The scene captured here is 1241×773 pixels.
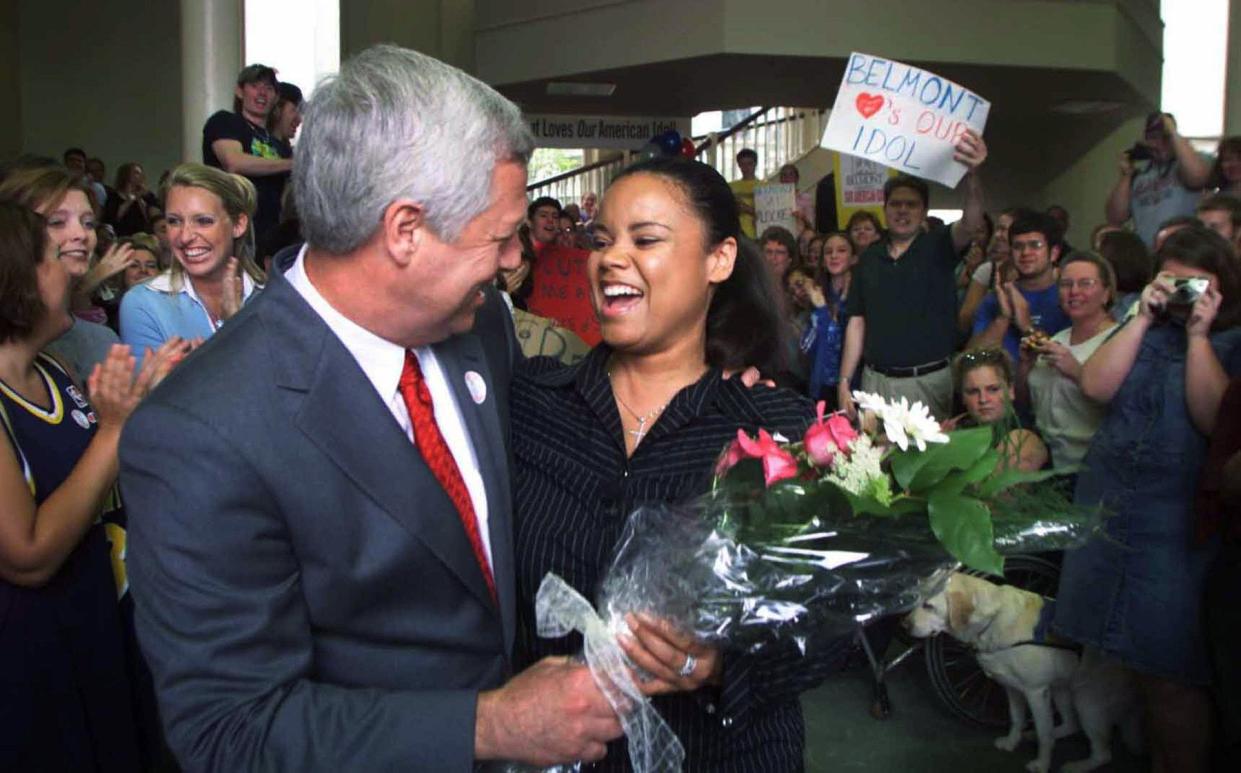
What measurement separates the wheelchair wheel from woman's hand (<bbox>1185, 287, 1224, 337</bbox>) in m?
1.28

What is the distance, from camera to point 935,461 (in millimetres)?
1636

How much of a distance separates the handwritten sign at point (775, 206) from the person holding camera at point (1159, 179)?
370cm

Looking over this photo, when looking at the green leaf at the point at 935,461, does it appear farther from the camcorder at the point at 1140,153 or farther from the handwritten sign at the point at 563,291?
the camcorder at the point at 1140,153

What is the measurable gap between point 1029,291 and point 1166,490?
7.57 feet

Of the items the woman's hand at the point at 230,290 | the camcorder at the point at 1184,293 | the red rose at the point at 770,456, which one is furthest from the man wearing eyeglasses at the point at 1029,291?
the red rose at the point at 770,456

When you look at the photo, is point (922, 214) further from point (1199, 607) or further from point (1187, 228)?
point (1199, 607)

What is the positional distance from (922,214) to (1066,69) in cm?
685

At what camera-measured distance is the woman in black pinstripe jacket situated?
80.2 inches

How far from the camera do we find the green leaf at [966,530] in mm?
1531

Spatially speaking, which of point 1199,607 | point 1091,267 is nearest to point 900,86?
point 1091,267

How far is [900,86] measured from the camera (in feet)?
16.7

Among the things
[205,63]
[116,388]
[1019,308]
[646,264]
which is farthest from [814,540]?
[205,63]

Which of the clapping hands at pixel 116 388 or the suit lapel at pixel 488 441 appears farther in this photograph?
the clapping hands at pixel 116 388

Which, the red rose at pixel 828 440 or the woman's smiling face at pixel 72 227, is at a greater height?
the woman's smiling face at pixel 72 227
